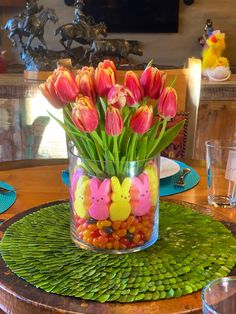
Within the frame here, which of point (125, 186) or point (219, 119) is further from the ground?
point (125, 186)

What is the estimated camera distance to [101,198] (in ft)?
2.49

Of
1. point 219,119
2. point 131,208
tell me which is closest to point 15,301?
point 131,208

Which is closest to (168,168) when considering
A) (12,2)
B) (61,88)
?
(61,88)

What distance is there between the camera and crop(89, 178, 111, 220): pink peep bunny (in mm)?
760

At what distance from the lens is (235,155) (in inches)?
44.5

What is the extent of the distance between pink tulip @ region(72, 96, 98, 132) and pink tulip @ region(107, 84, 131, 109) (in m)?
0.03

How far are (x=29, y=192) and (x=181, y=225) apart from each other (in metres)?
0.41

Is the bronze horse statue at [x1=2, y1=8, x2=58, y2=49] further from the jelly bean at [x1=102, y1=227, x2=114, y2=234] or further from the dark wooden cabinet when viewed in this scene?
the jelly bean at [x1=102, y1=227, x2=114, y2=234]

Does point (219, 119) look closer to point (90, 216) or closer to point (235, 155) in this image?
point (235, 155)

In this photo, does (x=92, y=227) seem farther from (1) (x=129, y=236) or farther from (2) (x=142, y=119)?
(2) (x=142, y=119)

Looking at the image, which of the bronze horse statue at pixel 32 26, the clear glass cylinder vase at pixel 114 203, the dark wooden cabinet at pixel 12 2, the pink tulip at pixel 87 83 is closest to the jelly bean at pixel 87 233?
the clear glass cylinder vase at pixel 114 203

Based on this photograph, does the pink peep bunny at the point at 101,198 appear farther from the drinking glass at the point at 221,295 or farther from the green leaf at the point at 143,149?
the drinking glass at the point at 221,295

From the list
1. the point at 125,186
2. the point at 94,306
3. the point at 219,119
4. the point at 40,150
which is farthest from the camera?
the point at 219,119

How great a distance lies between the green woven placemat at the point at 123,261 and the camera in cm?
69
